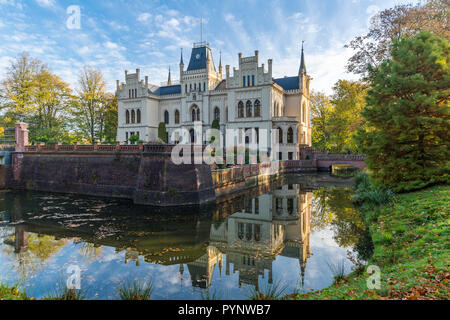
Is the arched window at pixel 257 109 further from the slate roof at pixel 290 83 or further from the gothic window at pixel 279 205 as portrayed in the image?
the gothic window at pixel 279 205

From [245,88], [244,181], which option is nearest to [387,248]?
[244,181]

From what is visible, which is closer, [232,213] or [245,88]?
[232,213]

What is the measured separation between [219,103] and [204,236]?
31036 mm

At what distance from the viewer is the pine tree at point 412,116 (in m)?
11.6

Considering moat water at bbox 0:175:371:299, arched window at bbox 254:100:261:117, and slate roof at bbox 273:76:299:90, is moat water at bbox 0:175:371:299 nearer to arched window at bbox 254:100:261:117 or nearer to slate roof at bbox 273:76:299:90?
arched window at bbox 254:100:261:117

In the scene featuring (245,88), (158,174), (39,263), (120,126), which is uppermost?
(245,88)

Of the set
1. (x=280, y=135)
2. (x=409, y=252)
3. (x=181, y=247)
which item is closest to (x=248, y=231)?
(x=181, y=247)

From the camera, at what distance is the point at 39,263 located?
8484mm

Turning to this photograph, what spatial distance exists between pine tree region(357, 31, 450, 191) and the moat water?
3.17 m

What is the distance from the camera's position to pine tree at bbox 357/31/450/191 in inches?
456

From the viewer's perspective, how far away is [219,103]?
40250 mm

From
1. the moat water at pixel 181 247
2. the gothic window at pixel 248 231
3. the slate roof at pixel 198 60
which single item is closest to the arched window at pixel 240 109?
the slate roof at pixel 198 60
